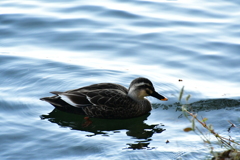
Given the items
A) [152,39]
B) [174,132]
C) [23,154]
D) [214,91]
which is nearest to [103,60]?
[152,39]

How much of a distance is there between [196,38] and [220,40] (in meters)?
0.63

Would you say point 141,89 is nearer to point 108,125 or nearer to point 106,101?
point 106,101

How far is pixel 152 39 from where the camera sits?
1253cm

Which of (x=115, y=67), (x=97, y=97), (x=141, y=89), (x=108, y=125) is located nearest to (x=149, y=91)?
(x=141, y=89)

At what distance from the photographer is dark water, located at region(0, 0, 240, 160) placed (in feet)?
24.4

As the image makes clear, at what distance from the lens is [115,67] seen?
10695 millimetres

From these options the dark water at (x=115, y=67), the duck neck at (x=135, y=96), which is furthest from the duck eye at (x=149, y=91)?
the dark water at (x=115, y=67)

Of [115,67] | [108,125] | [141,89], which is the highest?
[115,67]

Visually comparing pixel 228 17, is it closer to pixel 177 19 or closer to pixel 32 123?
pixel 177 19

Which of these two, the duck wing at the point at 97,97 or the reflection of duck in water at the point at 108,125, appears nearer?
the reflection of duck in water at the point at 108,125

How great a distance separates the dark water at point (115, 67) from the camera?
24.4 ft

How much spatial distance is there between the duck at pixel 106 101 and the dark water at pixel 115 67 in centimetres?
16

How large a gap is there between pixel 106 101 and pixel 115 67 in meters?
1.95

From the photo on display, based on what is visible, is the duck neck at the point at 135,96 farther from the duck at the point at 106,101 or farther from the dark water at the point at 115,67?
the dark water at the point at 115,67
